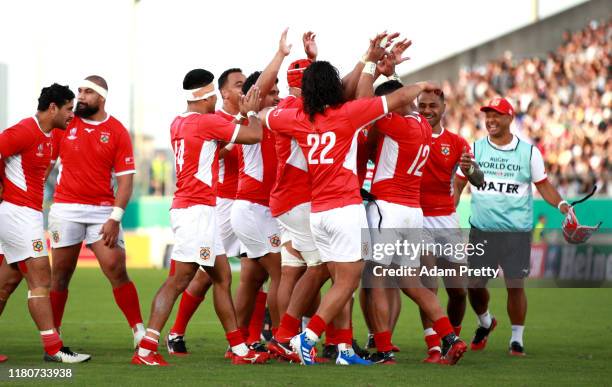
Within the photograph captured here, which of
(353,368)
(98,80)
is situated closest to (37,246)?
(98,80)

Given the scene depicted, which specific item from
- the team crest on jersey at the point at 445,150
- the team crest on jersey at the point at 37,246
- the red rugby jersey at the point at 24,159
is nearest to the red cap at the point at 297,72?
the team crest on jersey at the point at 445,150

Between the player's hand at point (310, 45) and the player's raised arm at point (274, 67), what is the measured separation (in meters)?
0.33

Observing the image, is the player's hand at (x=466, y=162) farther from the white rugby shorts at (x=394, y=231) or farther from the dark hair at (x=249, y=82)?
the dark hair at (x=249, y=82)

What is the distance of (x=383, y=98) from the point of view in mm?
10156

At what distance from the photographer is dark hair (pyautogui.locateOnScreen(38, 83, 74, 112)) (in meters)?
11.0

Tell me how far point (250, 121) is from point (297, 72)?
1044 millimetres

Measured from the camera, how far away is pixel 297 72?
11.2 meters

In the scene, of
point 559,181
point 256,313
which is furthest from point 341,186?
point 559,181

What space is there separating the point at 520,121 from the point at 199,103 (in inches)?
917

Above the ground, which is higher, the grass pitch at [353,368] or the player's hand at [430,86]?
the player's hand at [430,86]

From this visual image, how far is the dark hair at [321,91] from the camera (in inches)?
404

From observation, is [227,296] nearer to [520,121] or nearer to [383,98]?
[383,98]

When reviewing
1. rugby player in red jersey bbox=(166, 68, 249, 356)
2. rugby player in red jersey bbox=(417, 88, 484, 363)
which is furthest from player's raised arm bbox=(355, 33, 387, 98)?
rugby player in red jersey bbox=(417, 88, 484, 363)

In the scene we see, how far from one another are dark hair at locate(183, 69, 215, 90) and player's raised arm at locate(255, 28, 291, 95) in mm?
459
